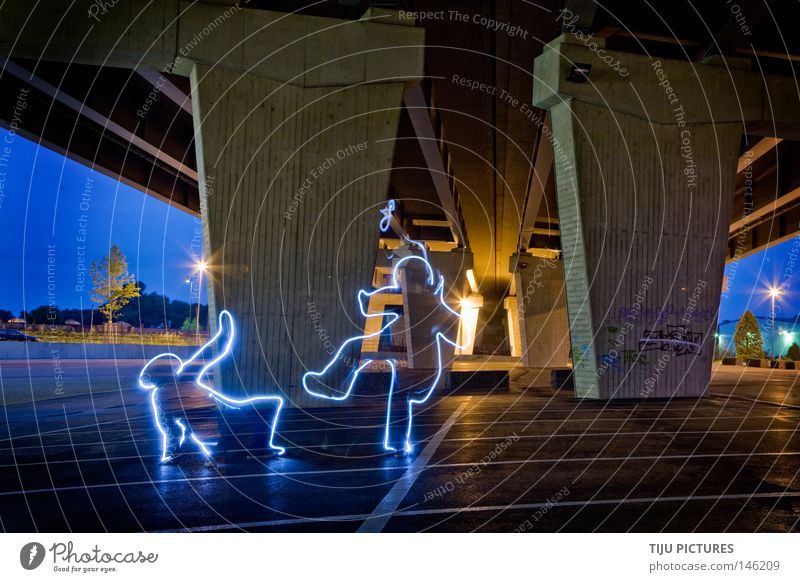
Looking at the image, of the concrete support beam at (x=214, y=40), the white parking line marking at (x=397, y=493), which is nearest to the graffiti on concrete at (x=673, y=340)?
the white parking line marking at (x=397, y=493)

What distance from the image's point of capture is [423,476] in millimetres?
9727

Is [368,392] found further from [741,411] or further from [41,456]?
[41,456]

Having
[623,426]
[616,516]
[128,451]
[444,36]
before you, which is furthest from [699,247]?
[128,451]

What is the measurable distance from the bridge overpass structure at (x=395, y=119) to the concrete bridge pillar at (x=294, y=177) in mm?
54

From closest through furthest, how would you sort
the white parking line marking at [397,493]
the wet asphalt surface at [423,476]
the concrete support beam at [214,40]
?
the white parking line marking at [397,493]
the wet asphalt surface at [423,476]
the concrete support beam at [214,40]

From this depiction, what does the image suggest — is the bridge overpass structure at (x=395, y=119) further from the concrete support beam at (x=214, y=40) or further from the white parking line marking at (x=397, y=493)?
the white parking line marking at (x=397, y=493)

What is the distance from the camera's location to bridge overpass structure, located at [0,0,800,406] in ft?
60.7

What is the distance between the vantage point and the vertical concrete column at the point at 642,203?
69.4 ft

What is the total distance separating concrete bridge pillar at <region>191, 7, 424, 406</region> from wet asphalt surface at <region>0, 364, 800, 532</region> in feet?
8.07

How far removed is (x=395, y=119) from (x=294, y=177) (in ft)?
11.2

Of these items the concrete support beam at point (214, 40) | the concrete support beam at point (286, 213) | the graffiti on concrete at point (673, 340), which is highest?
the concrete support beam at point (214, 40)

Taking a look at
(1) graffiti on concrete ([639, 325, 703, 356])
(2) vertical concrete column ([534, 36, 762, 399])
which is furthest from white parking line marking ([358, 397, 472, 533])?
(1) graffiti on concrete ([639, 325, 703, 356])

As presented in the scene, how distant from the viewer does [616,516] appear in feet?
24.5

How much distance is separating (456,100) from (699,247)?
36.2 ft
